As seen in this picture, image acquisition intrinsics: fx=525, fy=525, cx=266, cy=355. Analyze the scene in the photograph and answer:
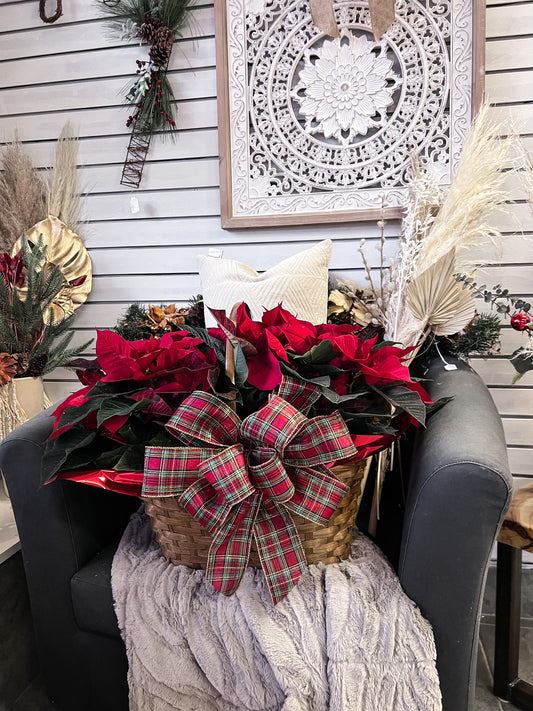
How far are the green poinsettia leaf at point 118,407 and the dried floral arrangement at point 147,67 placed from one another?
127cm

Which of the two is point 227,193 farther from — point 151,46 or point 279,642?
point 279,642

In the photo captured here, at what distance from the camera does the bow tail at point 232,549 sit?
2.68ft

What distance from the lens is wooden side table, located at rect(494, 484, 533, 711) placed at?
117 cm

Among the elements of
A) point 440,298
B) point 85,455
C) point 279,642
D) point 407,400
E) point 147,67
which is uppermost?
point 147,67

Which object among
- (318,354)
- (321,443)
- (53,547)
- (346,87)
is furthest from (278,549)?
(346,87)

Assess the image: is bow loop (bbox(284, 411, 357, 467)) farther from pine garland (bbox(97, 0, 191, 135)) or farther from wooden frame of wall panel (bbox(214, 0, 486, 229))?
pine garland (bbox(97, 0, 191, 135))

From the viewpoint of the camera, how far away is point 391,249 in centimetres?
174

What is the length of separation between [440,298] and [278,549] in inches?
28.2

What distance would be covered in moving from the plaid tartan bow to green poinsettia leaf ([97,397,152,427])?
72 mm

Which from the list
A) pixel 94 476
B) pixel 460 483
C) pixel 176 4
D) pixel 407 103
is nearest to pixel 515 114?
pixel 407 103

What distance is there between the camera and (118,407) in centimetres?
84

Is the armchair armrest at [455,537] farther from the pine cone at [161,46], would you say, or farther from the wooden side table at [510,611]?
the pine cone at [161,46]

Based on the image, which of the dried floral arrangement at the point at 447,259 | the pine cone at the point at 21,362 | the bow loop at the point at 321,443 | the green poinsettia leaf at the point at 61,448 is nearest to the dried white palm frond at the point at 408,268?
the dried floral arrangement at the point at 447,259

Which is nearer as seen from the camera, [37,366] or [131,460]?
[131,460]
